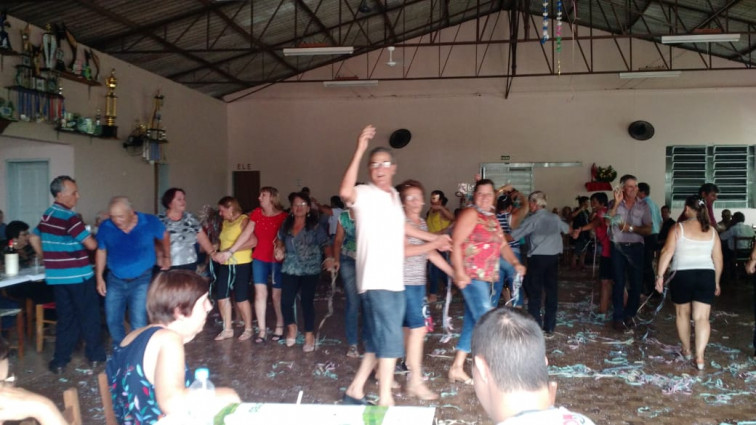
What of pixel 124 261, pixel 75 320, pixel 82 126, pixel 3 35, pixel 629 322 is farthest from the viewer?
pixel 82 126

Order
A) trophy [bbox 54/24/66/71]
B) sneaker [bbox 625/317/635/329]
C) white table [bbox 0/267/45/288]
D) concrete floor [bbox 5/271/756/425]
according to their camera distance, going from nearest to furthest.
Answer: concrete floor [bbox 5/271/756/425]
white table [bbox 0/267/45/288]
sneaker [bbox 625/317/635/329]
trophy [bbox 54/24/66/71]

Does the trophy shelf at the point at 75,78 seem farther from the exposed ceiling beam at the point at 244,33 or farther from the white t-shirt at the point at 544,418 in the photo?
the white t-shirt at the point at 544,418

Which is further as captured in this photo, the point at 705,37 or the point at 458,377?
the point at 705,37

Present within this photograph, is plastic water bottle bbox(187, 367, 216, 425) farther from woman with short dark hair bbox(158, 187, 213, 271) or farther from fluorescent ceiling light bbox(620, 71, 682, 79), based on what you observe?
fluorescent ceiling light bbox(620, 71, 682, 79)

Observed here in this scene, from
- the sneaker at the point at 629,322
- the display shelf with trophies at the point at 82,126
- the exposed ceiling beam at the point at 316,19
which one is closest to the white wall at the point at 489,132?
the exposed ceiling beam at the point at 316,19

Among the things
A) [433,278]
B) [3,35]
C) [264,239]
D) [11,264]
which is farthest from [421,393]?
[3,35]

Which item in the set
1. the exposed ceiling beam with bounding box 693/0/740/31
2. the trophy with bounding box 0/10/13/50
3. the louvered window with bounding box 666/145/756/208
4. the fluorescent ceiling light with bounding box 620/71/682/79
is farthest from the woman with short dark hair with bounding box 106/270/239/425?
the louvered window with bounding box 666/145/756/208

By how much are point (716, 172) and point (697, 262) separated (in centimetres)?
1059

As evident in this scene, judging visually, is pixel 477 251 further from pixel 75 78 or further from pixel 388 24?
pixel 388 24

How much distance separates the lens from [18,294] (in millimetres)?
5375

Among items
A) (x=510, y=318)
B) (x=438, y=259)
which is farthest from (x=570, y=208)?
(x=510, y=318)

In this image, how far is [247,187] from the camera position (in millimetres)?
15133

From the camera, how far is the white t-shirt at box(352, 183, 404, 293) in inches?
130

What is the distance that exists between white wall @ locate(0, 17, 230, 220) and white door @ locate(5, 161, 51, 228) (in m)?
0.23
